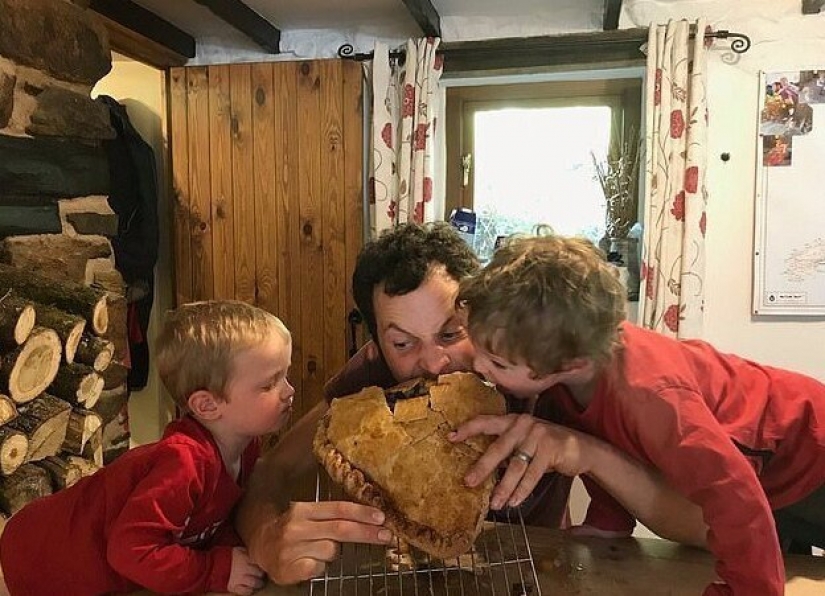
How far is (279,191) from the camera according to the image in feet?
10.6

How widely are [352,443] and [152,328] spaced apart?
2.84m

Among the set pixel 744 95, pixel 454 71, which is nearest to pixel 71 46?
pixel 454 71

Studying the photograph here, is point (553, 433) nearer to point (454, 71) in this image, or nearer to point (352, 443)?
point (352, 443)

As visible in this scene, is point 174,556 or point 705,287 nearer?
point 174,556

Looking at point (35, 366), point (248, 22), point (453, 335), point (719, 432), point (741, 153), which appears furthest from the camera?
point (248, 22)

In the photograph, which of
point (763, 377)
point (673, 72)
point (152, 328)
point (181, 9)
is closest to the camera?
point (763, 377)

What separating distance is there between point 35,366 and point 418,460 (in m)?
1.30

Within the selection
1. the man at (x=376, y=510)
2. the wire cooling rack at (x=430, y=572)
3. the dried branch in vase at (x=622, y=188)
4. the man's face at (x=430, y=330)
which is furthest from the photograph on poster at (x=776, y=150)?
the wire cooling rack at (x=430, y=572)

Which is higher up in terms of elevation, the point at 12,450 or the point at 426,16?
the point at 426,16

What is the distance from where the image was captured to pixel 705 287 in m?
2.99

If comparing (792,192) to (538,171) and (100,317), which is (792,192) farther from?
(100,317)

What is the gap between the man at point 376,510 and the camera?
1044 mm

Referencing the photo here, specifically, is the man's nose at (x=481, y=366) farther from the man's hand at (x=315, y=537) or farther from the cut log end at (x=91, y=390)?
the cut log end at (x=91, y=390)

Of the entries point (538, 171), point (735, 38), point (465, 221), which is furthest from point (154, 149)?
point (735, 38)
